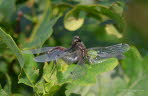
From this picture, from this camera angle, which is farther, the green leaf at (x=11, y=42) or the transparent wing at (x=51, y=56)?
the transparent wing at (x=51, y=56)

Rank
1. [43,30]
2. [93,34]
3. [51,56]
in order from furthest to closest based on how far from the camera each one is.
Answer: [93,34] → [43,30] → [51,56]

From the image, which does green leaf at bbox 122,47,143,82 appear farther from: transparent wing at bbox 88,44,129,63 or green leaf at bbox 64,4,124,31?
green leaf at bbox 64,4,124,31

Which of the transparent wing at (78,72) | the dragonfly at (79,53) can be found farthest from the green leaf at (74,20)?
the transparent wing at (78,72)

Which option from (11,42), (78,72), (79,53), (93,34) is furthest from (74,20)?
(11,42)

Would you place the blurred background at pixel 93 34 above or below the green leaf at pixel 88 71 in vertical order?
below

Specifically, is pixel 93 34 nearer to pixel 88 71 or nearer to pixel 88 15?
pixel 88 15

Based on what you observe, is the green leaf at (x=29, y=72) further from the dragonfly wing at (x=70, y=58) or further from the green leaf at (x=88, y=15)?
the green leaf at (x=88, y=15)
